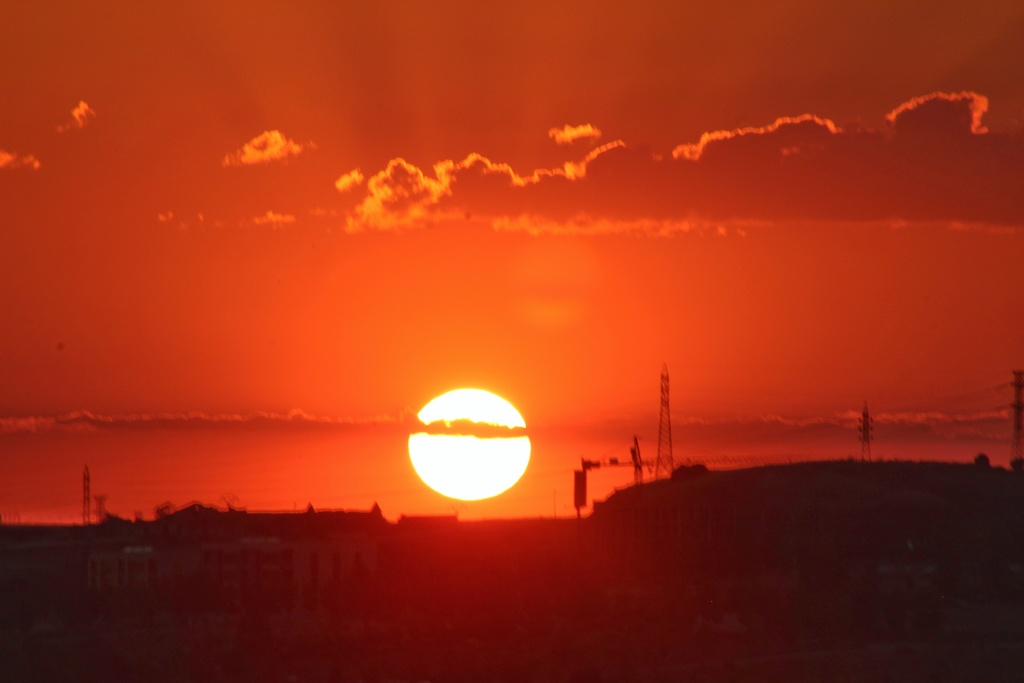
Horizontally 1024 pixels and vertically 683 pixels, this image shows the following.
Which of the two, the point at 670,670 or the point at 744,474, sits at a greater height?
the point at 744,474

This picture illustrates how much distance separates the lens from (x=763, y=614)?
7894 centimetres

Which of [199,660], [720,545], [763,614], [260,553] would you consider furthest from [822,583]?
[199,660]

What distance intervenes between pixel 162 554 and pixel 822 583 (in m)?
41.7

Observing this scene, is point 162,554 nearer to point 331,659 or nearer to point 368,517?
point 368,517

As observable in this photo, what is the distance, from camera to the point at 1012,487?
124250mm

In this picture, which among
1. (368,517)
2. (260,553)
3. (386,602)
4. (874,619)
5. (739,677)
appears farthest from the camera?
(368,517)

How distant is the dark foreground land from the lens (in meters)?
65.2

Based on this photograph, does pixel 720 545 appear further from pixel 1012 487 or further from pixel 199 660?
pixel 199 660

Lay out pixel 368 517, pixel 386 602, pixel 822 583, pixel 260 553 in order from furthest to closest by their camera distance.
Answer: pixel 368 517, pixel 260 553, pixel 822 583, pixel 386 602

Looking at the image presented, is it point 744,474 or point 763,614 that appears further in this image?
point 744,474

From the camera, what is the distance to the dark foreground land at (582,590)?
6525cm

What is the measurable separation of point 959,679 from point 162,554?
5303 cm

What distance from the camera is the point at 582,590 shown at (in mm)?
91188

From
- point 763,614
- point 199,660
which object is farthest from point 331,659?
point 763,614
